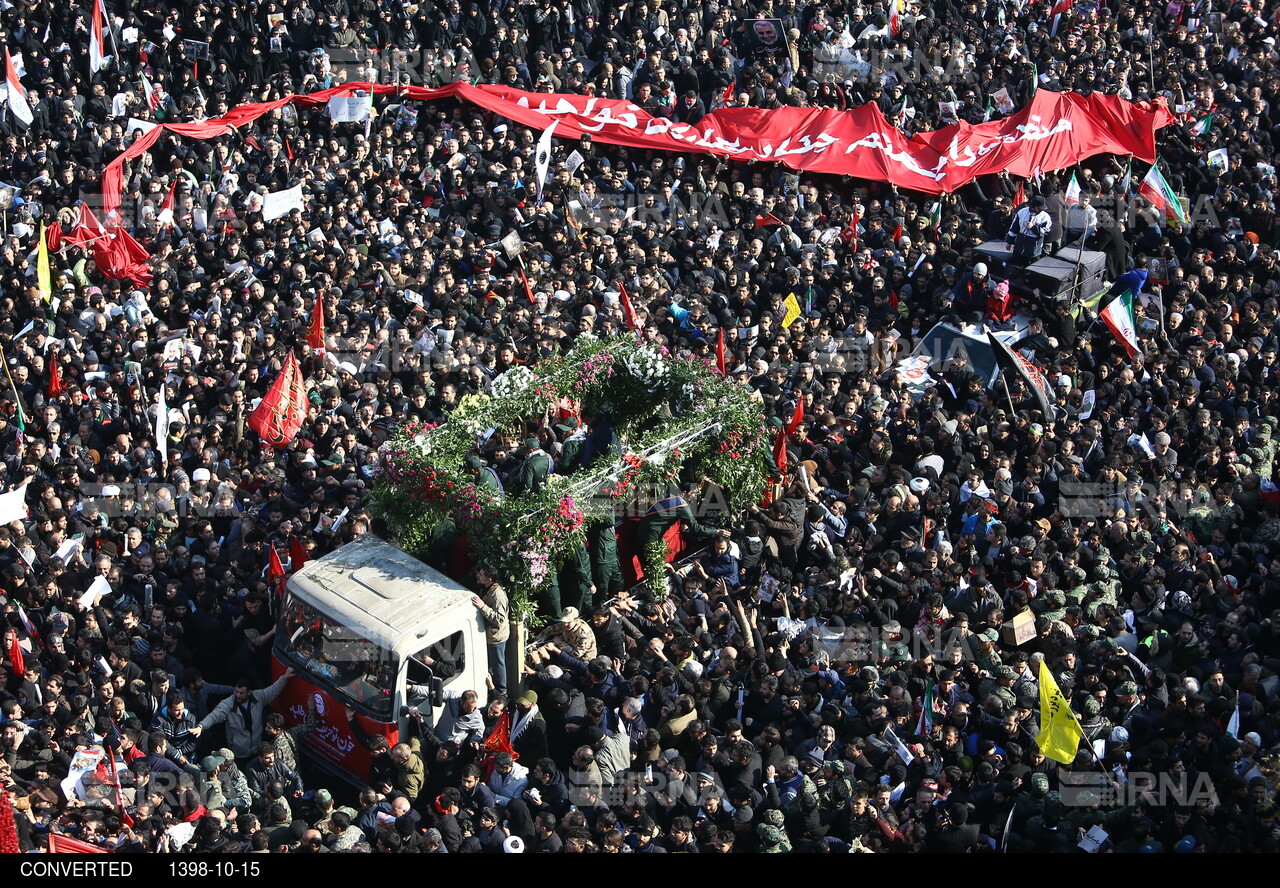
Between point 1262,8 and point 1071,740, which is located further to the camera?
point 1262,8

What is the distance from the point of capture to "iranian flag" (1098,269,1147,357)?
19656 millimetres

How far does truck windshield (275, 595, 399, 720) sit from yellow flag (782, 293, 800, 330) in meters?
8.99

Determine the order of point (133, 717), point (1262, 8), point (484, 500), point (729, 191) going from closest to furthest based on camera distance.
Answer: point (133, 717) < point (484, 500) < point (729, 191) < point (1262, 8)

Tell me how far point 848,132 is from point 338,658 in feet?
46.9

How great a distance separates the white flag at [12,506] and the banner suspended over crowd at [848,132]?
349 inches

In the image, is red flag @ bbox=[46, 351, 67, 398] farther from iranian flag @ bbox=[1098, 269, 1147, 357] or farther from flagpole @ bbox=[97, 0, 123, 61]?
iranian flag @ bbox=[1098, 269, 1147, 357]

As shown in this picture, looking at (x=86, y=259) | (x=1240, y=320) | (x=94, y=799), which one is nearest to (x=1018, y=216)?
(x=1240, y=320)

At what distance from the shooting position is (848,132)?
2441 cm

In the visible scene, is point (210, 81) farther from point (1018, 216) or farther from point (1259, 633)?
point (1259, 633)

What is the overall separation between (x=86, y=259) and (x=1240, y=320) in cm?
1650

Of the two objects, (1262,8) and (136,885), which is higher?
(1262,8)

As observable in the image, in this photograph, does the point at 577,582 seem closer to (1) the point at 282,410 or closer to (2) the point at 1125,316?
(1) the point at 282,410

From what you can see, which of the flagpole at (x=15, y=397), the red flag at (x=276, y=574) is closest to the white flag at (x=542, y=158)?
the flagpole at (x=15, y=397)

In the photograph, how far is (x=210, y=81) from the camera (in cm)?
2553
